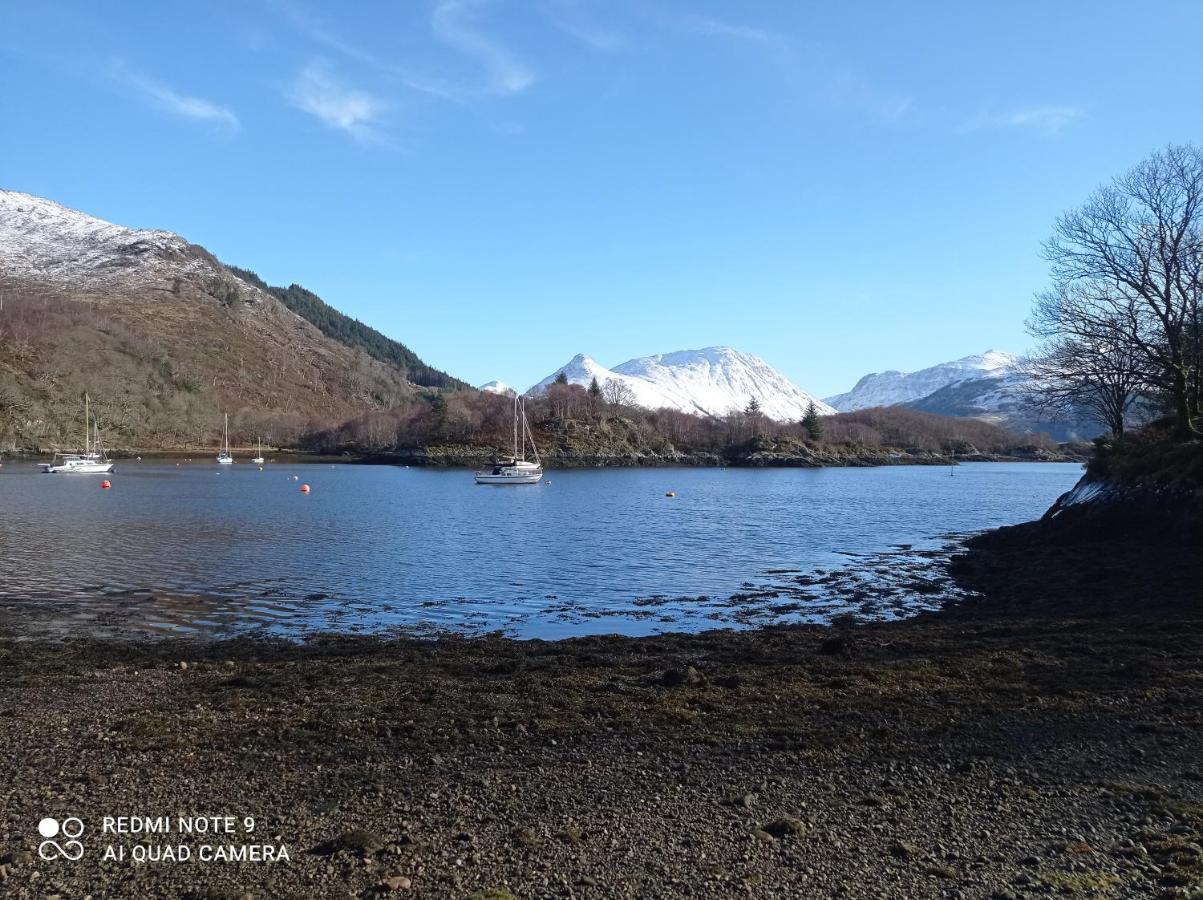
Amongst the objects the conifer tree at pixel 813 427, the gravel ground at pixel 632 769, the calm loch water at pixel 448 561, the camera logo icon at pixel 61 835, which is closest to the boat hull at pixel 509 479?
the calm loch water at pixel 448 561

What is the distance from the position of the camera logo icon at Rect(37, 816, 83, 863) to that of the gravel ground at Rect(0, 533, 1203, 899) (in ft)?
0.31

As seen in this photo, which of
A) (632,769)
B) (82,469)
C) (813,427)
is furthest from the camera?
(813,427)

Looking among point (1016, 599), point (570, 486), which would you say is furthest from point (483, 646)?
point (570, 486)

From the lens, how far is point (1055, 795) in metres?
7.94

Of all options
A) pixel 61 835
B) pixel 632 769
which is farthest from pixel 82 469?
pixel 632 769

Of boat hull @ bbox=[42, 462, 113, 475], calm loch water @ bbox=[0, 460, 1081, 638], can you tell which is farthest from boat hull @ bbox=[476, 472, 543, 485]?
boat hull @ bbox=[42, 462, 113, 475]

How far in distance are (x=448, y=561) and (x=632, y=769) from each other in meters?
24.3

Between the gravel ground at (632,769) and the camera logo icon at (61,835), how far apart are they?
0.09m

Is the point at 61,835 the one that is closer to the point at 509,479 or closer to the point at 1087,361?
the point at 1087,361

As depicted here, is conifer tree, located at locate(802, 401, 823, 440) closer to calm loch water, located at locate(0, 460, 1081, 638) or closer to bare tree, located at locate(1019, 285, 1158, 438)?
calm loch water, located at locate(0, 460, 1081, 638)

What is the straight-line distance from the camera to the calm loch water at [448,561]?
21.7 metres

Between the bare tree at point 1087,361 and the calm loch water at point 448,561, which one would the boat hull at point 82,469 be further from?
the bare tree at point 1087,361

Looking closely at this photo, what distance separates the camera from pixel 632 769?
8.84 metres

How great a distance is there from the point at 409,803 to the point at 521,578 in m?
20.5
